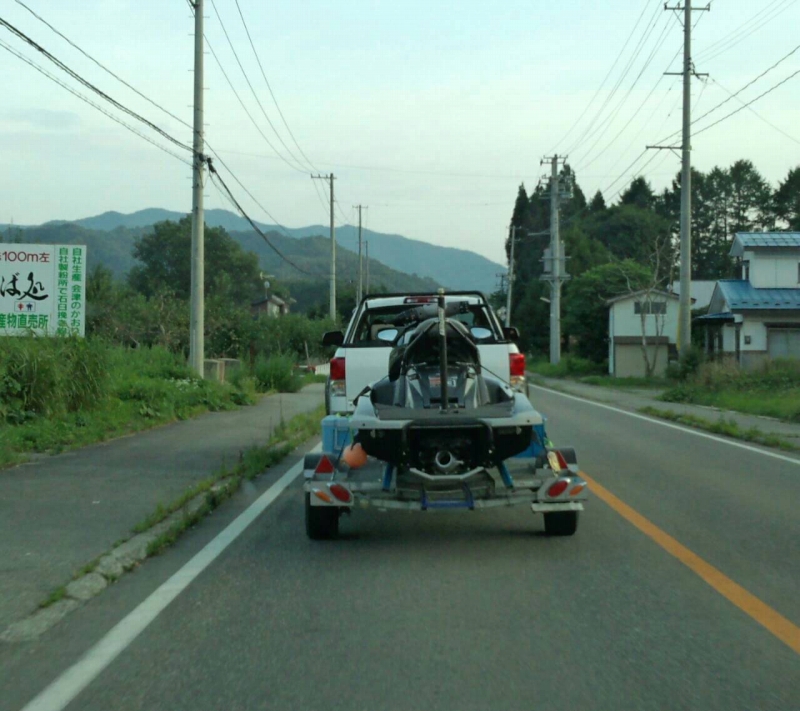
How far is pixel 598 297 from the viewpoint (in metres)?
60.2

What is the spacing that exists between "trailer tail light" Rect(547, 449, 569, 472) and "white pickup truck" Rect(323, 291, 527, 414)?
203cm

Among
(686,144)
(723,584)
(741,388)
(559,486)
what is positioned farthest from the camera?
(686,144)

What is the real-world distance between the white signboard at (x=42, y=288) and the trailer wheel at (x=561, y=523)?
38.0 feet

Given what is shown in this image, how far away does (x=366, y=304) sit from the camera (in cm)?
1139

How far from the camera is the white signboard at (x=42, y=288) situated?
56.2 feet

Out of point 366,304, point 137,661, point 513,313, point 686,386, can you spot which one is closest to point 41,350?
point 366,304

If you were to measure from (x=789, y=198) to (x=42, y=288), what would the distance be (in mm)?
84910

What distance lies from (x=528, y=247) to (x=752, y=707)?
9906cm

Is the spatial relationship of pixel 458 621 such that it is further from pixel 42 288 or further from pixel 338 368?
pixel 42 288

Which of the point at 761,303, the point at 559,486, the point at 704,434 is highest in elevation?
the point at 761,303

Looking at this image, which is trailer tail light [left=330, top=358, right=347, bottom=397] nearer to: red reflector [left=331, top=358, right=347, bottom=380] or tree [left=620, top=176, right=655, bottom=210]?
red reflector [left=331, top=358, right=347, bottom=380]

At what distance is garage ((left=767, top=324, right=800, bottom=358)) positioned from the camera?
39.4 meters

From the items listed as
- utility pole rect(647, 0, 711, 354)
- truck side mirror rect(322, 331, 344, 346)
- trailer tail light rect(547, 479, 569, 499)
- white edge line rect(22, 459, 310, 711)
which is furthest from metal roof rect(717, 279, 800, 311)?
white edge line rect(22, 459, 310, 711)

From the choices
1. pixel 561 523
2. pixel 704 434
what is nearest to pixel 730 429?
pixel 704 434
